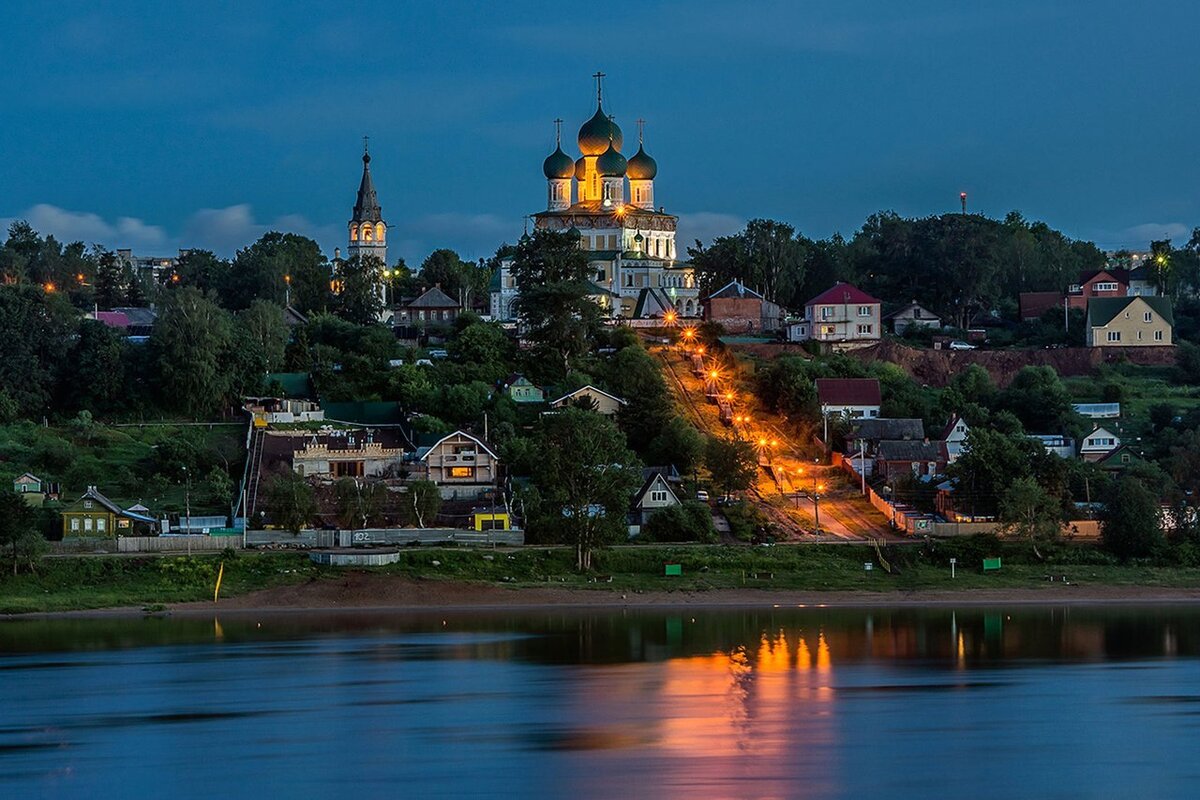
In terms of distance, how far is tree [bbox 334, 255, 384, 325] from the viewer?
93787 millimetres

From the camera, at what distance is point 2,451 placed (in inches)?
2687

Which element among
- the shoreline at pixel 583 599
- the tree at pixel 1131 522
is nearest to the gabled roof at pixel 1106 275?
→ the tree at pixel 1131 522

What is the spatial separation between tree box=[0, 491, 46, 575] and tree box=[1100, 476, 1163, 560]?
30502 millimetres

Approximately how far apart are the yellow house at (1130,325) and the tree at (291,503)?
1632 inches

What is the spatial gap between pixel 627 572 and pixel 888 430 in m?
16.7

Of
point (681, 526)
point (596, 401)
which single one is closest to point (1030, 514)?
point (681, 526)

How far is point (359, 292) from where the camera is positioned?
3733 inches

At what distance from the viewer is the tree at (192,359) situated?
243 feet

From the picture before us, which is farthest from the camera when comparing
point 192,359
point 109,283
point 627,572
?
point 109,283

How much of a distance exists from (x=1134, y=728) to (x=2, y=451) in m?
41.9

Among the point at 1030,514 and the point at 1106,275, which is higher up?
the point at 1106,275

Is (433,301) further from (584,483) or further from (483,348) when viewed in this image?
(584,483)

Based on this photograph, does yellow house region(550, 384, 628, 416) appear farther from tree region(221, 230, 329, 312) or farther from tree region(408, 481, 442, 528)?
tree region(221, 230, 329, 312)

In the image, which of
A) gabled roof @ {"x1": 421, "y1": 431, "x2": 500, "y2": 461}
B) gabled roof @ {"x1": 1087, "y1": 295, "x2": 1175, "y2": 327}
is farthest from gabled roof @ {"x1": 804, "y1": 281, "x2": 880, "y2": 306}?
gabled roof @ {"x1": 421, "y1": 431, "x2": 500, "y2": 461}
